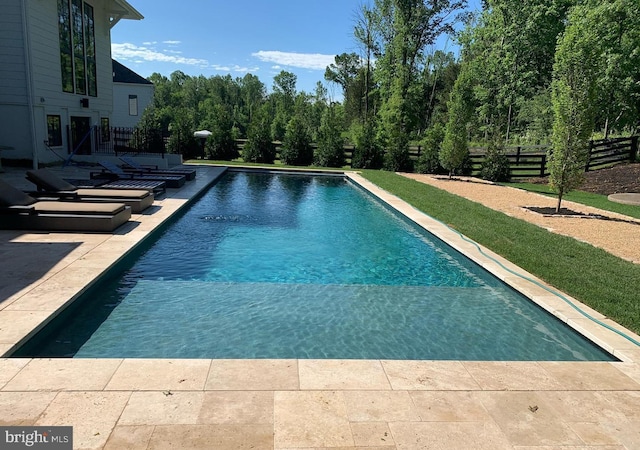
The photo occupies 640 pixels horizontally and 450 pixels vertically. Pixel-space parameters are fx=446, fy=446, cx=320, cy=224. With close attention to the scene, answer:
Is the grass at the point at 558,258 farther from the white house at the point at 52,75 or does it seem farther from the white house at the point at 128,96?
the white house at the point at 128,96

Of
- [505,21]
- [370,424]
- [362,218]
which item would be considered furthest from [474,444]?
[505,21]

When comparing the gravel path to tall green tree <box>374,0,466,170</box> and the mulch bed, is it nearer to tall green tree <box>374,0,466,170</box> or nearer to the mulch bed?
the mulch bed

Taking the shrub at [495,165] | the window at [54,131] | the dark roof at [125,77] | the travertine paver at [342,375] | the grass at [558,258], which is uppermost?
the dark roof at [125,77]

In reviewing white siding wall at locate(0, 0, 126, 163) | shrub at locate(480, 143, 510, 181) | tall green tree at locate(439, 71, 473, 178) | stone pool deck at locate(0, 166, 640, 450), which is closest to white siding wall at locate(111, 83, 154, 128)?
white siding wall at locate(0, 0, 126, 163)

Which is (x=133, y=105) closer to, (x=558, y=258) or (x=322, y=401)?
(x=558, y=258)

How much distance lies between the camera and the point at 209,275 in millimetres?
7371

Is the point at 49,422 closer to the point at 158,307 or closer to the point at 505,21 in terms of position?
the point at 158,307

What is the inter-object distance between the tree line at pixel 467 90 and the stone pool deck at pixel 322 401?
9.96m

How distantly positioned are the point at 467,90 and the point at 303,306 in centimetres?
1738

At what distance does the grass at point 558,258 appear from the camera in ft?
19.7

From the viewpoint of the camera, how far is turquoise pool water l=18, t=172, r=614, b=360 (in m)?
4.98

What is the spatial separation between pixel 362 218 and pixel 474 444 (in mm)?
9841

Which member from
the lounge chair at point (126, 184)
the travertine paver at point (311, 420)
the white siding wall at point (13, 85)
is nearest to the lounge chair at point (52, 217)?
the lounge chair at point (126, 184)

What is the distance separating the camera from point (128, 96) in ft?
117
